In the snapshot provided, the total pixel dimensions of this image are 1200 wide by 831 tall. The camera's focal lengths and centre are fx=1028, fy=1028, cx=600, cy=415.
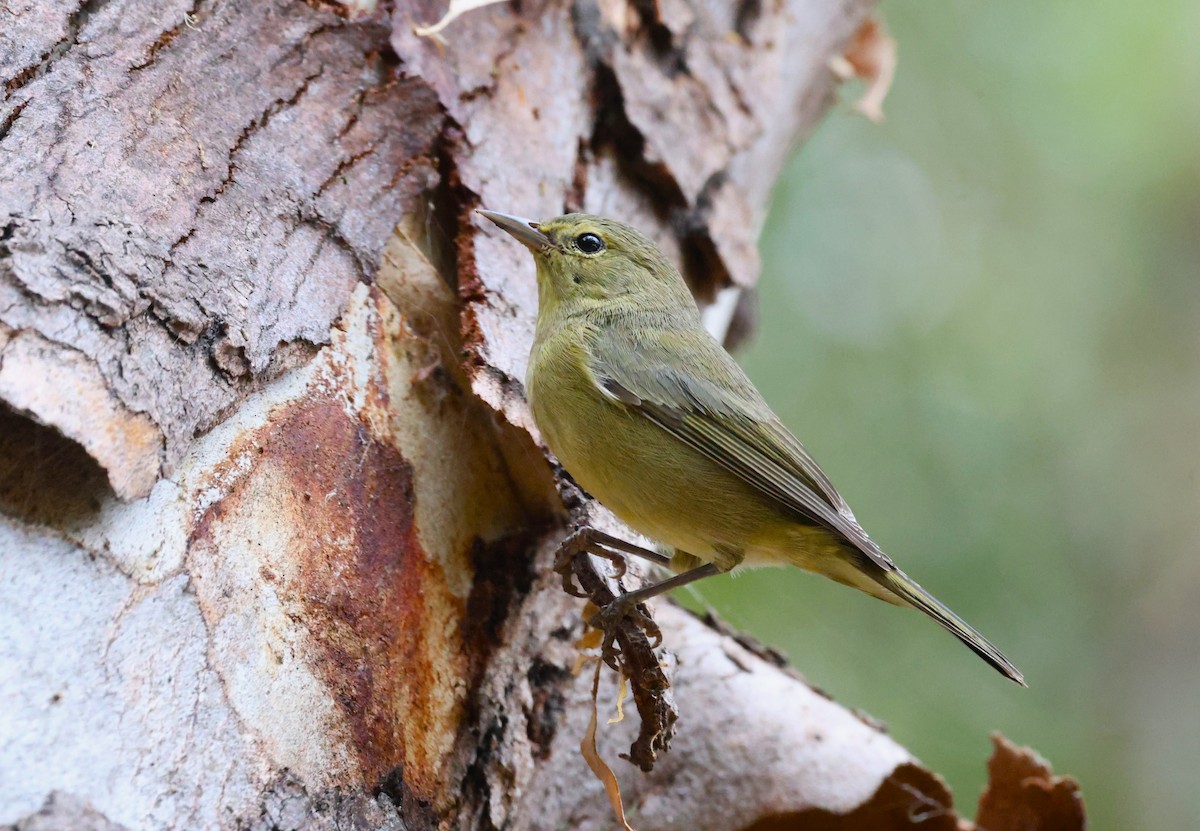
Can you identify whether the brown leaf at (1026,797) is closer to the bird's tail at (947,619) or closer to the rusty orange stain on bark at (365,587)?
the bird's tail at (947,619)

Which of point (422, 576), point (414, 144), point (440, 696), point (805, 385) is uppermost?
point (805, 385)

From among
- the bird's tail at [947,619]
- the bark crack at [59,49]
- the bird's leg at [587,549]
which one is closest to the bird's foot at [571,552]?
the bird's leg at [587,549]

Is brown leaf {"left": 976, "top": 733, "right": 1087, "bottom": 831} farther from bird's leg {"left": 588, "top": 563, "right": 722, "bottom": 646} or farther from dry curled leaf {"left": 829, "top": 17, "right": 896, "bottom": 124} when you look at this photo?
dry curled leaf {"left": 829, "top": 17, "right": 896, "bottom": 124}

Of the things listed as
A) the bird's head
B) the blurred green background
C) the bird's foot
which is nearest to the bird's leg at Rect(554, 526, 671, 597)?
the bird's foot

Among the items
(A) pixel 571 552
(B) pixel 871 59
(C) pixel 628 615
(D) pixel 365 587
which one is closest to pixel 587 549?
(A) pixel 571 552

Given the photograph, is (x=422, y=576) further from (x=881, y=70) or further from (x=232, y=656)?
(x=881, y=70)

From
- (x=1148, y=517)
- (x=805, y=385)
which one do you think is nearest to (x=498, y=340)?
(x=805, y=385)

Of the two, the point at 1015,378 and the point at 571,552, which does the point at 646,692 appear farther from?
the point at 1015,378
